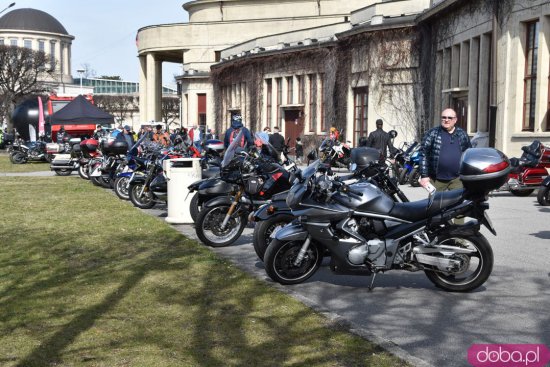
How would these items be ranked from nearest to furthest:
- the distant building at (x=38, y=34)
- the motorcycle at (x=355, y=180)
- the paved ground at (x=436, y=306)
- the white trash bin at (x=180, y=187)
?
1. the paved ground at (x=436, y=306)
2. the motorcycle at (x=355, y=180)
3. the white trash bin at (x=180, y=187)
4. the distant building at (x=38, y=34)

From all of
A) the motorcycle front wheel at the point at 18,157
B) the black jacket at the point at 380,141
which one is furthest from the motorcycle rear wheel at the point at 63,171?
the black jacket at the point at 380,141

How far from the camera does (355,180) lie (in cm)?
871

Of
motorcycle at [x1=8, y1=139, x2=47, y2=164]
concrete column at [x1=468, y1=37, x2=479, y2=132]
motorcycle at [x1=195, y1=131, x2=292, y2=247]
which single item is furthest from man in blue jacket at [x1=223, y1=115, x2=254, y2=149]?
motorcycle at [x1=8, y1=139, x2=47, y2=164]

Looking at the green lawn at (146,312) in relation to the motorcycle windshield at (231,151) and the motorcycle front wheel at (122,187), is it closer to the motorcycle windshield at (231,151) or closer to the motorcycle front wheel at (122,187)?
the motorcycle windshield at (231,151)

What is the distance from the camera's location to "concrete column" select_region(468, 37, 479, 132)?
24.9 meters

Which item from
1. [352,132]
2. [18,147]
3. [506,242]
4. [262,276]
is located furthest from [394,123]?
[262,276]

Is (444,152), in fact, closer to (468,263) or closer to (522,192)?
(468,263)

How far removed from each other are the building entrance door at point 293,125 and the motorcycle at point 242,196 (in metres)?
29.5

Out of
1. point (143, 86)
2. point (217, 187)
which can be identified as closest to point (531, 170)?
point (217, 187)

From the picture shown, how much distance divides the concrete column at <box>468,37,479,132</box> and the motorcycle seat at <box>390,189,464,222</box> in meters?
17.8

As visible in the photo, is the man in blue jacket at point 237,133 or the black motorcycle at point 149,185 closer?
the man in blue jacket at point 237,133

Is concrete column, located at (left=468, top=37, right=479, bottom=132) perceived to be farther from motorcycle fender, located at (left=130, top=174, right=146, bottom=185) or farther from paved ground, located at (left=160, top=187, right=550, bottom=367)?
paved ground, located at (left=160, top=187, right=550, bottom=367)

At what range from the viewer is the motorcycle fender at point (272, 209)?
9.16 metres

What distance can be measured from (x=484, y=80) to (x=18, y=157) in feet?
70.8
